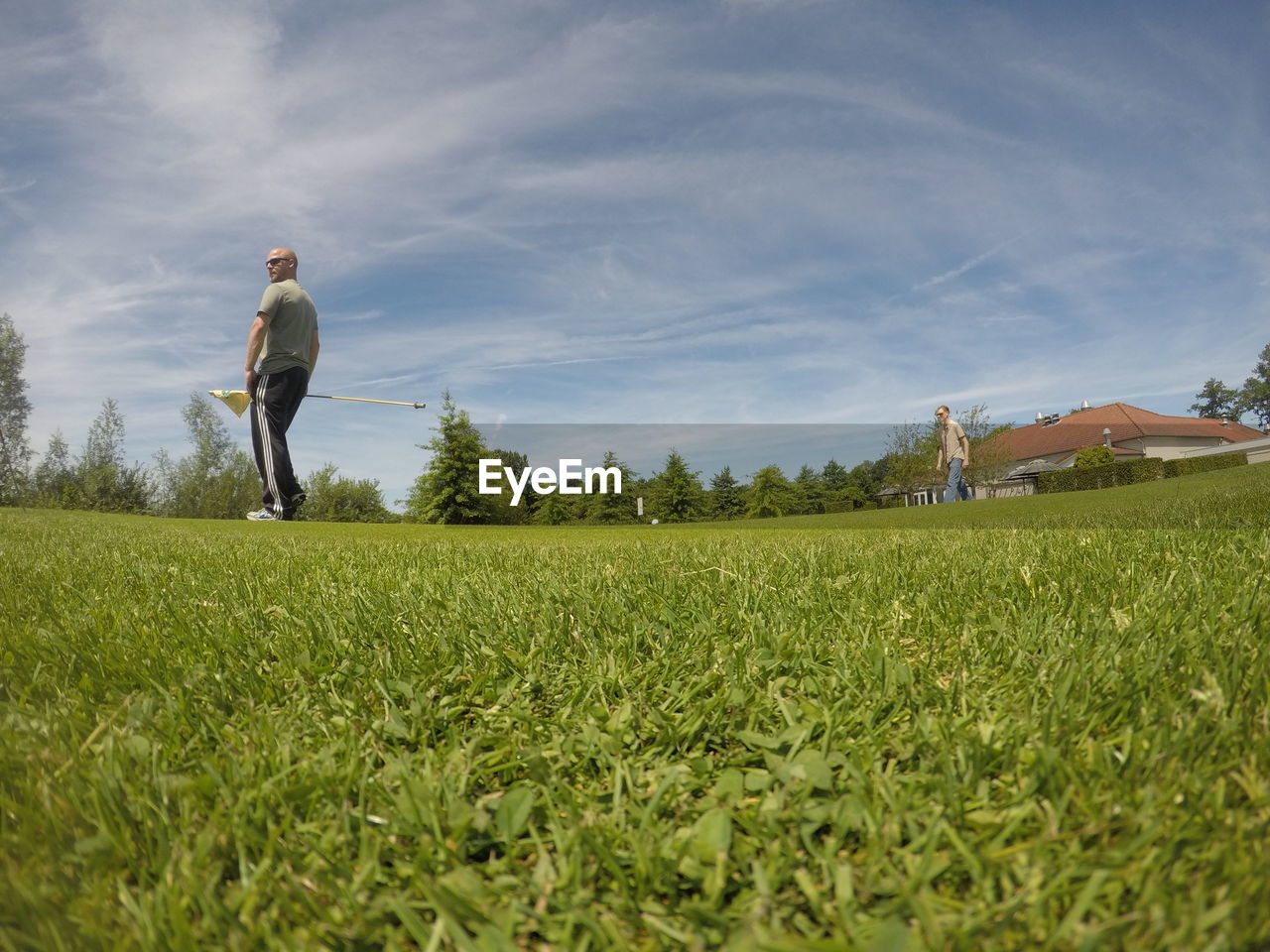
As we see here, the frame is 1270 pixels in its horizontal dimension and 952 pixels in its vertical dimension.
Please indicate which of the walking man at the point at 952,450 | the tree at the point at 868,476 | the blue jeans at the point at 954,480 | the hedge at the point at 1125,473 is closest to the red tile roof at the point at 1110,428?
the tree at the point at 868,476

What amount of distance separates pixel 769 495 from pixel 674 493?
7287 mm

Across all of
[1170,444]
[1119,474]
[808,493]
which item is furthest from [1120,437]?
[1119,474]

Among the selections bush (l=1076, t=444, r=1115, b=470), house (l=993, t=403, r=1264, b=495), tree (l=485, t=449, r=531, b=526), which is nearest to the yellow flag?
tree (l=485, t=449, r=531, b=526)

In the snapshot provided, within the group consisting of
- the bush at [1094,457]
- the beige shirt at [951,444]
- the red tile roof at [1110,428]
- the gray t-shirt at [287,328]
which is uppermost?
the red tile roof at [1110,428]

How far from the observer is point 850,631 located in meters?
1.96

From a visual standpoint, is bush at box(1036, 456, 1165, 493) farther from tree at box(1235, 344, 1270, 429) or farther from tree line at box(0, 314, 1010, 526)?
tree at box(1235, 344, 1270, 429)

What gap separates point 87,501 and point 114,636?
41667mm

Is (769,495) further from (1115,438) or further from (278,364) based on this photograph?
(278,364)

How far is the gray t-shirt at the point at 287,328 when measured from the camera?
8602 millimetres

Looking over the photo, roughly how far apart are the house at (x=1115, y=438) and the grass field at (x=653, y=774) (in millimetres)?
57435

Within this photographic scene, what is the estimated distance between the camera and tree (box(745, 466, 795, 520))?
5153cm

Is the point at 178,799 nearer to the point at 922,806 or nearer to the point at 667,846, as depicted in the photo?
the point at 667,846

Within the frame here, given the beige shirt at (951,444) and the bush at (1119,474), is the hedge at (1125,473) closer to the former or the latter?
the bush at (1119,474)

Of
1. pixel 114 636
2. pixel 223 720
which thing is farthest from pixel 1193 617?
pixel 114 636
